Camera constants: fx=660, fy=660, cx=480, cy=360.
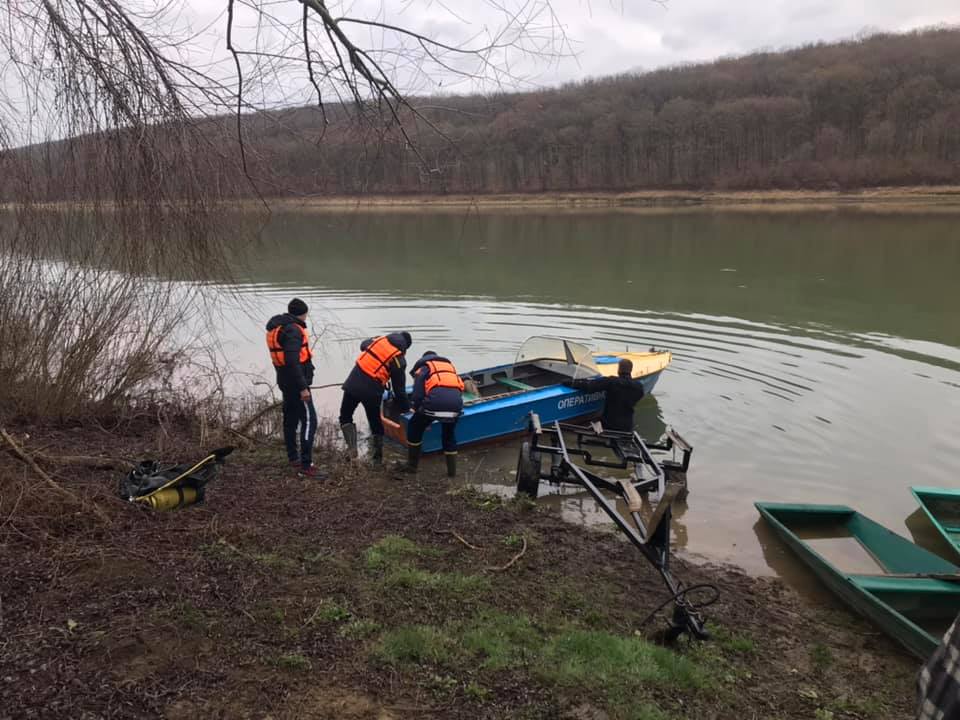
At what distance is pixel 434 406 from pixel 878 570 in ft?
16.1

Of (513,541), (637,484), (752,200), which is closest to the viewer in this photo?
(513,541)

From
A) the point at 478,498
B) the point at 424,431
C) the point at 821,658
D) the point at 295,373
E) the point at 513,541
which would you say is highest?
the point at 295,373

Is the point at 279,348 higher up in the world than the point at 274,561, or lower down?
higher up

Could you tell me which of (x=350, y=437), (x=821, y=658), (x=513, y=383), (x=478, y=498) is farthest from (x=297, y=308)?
(x=821, y=658)

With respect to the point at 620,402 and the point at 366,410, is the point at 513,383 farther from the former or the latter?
the point at 366,410

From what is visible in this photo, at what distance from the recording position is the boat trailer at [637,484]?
4316 mm

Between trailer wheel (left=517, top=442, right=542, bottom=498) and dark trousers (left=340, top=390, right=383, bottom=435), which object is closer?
trailer wheel (left=517, top=442, right=542, bottom=498)

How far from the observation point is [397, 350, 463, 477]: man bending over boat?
8.02 metres

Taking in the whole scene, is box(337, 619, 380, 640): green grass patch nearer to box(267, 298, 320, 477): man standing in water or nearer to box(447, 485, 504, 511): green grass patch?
box(447, 485, 504, 511): green grass patch

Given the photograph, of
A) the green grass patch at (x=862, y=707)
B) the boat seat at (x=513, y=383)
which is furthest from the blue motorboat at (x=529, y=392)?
the green grass patch at (x=862, y=707)

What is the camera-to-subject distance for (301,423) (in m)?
7.20

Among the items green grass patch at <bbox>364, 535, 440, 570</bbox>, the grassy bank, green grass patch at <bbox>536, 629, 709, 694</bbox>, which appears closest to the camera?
the grassy bank

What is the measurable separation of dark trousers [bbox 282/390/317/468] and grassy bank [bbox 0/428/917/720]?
1.24 meters

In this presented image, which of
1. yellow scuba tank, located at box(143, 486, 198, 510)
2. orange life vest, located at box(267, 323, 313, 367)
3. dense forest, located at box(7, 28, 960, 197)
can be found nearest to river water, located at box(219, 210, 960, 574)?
orange life vest, located at box(267, 323, 313, 367)
